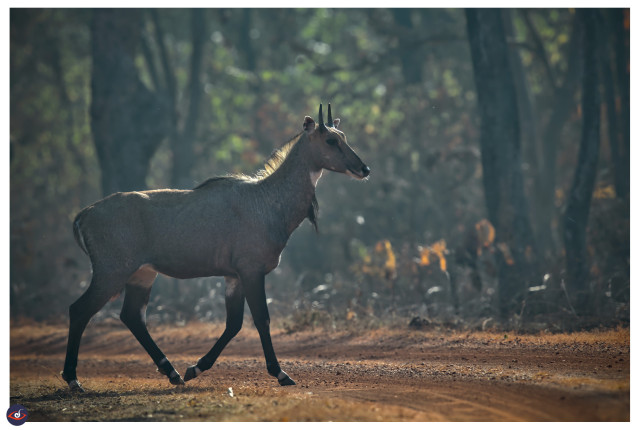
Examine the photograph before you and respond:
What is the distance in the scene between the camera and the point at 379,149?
2350cm

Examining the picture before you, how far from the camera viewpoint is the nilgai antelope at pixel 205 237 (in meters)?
9.27

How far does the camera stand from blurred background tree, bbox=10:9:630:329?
51.0ft

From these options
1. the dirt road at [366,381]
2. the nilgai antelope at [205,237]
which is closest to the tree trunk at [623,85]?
the dirt road at [366,381]

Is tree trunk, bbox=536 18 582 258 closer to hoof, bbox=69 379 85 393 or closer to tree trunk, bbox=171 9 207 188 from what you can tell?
tree trunk, bbox=171 9 207 188

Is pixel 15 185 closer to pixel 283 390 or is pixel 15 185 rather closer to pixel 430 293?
pixel 430 293

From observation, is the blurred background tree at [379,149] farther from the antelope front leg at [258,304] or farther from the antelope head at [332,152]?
the antelope front leg at [258,304]

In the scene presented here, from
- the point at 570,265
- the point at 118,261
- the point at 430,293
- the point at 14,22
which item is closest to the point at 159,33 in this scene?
the point at 14,22

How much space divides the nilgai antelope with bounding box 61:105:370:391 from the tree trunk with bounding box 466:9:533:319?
7.24 m

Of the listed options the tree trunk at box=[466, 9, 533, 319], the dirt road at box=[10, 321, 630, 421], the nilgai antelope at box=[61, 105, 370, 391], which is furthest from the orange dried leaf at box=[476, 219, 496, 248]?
the nilgai antelope at box=[61, 105, 370, 391]

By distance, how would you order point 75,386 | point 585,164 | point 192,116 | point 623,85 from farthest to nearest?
point 192,116, point 623,85, point 585,164, point 75,386

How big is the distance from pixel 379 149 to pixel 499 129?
760 cm

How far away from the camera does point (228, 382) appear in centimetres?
980

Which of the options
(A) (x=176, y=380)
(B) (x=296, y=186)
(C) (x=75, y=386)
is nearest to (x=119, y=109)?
(B) (x=296, y=186)

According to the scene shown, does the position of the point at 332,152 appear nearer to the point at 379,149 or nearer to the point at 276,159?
the point at 276,159
